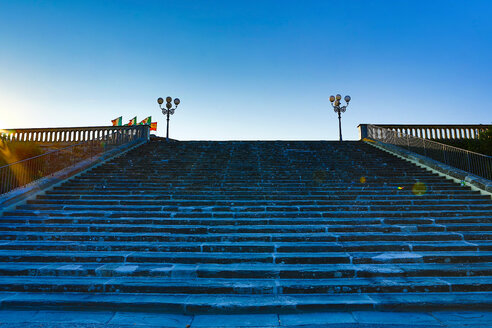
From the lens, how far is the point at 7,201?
7.65 meters

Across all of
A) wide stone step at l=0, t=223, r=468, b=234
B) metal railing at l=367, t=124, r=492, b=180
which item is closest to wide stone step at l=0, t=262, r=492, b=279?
wide stone step at l=0, t=223, r=468, b=234

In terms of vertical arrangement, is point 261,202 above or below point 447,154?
below

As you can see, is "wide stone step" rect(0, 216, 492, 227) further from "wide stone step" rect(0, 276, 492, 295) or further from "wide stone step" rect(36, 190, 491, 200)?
"wide stone step" rect(0, 276, 492, 295)

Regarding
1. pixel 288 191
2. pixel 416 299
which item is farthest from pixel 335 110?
pixel 416 299

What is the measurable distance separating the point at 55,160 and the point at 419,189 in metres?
12.9

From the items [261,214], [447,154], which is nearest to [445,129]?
[447,154]

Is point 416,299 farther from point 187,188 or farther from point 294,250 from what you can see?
point 187,188

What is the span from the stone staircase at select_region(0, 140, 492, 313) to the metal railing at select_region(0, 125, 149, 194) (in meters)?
1.23

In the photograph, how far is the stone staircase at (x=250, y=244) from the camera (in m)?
4.34

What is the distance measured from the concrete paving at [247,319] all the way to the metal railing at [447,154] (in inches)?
304

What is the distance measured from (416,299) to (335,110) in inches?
676

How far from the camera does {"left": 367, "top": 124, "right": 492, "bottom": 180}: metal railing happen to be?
961cm

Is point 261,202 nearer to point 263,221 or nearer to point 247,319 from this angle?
point 263,221

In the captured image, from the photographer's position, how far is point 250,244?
19.0ft
